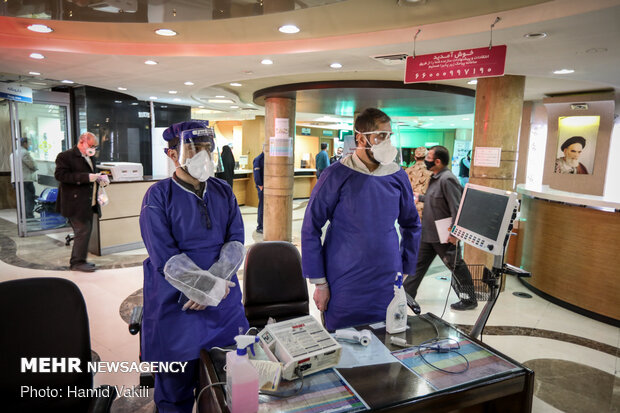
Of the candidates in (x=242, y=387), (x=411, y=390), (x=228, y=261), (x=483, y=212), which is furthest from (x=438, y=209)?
(x=242, y=387)

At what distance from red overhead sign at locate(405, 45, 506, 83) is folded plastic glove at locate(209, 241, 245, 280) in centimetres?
272

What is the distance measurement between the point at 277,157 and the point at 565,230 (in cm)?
419

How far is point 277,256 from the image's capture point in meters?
2.36

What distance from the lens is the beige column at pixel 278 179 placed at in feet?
21.3

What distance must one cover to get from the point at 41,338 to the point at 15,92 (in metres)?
6.11

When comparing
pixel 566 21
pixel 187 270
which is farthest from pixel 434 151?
pixel 187 270

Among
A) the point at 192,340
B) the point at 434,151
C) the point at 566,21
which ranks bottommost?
the point at 192,340

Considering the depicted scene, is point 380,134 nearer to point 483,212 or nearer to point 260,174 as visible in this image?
point 483,212

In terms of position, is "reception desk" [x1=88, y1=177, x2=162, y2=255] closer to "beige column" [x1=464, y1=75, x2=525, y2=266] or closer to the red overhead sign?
the red overhead sign

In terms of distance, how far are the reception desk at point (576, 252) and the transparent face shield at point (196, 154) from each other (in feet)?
12.8

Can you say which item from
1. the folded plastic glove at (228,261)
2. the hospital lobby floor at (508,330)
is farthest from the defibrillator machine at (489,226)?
the folded plastic glove at (228,261)

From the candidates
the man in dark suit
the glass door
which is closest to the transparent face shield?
the man in dark suit

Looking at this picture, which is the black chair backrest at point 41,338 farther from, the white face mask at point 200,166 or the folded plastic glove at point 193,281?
the white face mask at point 200,166

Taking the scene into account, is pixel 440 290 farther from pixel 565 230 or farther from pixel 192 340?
pixel 192 340
